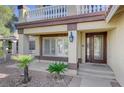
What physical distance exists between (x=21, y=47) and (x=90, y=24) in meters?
6.02

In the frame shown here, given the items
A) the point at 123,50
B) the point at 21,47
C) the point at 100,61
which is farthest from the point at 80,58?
the point at 123,50

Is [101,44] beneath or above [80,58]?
above

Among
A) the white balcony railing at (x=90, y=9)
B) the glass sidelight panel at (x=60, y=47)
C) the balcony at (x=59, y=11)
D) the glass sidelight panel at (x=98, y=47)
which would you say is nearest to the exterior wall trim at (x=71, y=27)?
the balcony at (x=59, y=11)

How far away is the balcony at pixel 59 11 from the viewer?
9297 millimetres

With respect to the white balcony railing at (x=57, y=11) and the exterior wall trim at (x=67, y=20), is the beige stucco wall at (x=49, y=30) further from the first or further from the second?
the white balcony railing at (x=57, y=11)

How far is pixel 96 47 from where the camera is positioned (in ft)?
40.9

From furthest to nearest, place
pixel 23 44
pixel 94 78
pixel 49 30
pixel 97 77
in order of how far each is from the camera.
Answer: pixel 23 44 < pixel 49 30 < pixel 97 77 < pixel 94 78

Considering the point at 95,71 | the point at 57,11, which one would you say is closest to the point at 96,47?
the point at 95,71

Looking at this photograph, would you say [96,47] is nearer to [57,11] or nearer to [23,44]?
[57,11]

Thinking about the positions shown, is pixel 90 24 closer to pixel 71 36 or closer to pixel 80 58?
pixel 71 36

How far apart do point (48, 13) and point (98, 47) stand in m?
4.89

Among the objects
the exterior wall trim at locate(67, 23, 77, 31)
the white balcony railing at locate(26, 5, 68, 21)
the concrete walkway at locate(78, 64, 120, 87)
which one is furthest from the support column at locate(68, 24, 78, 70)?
the white balcony railing at locate(26, 5, 68, 21)
